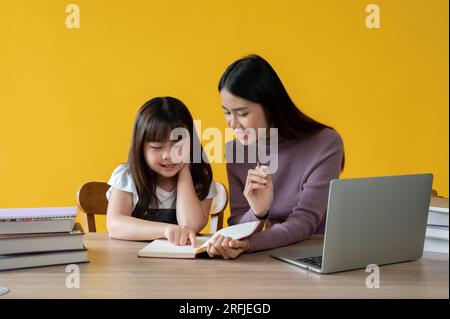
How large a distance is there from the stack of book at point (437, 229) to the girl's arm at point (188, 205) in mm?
667

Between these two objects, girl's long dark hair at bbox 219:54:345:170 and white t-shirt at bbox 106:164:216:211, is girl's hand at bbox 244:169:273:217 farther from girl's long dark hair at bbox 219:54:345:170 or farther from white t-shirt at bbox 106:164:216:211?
white t-shirt at bbox 106:164:216:211

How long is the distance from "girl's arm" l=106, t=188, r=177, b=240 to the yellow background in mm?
1318

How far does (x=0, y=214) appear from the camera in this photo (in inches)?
47.0

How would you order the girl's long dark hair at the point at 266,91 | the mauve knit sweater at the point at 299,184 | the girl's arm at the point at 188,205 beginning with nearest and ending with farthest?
the mauve knit sweater at the point at 299,184, the girl's long dark hair at the point at 266,91, the girl's arm at the point at 188,205

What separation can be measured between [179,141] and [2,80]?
1.62 m

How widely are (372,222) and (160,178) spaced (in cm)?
85

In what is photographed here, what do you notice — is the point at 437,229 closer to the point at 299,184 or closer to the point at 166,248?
the point at 299,184

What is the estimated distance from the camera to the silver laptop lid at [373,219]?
107 cm

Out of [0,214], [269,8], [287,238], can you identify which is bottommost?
[287,238]

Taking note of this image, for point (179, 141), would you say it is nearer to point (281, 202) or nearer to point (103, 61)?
point (281, 202)

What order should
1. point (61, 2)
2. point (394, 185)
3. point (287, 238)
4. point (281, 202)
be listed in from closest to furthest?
point (394, 185)
point (287, 238)
point (281, 202)
point (61, 2)

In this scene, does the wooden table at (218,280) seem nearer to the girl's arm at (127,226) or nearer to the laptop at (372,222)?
the laptop at (372,222)

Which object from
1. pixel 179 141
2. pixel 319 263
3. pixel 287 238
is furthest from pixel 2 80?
pixel 319 263

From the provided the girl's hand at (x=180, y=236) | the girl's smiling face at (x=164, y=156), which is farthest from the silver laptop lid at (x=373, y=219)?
the girl's smiling face at (x=164, y=156)
